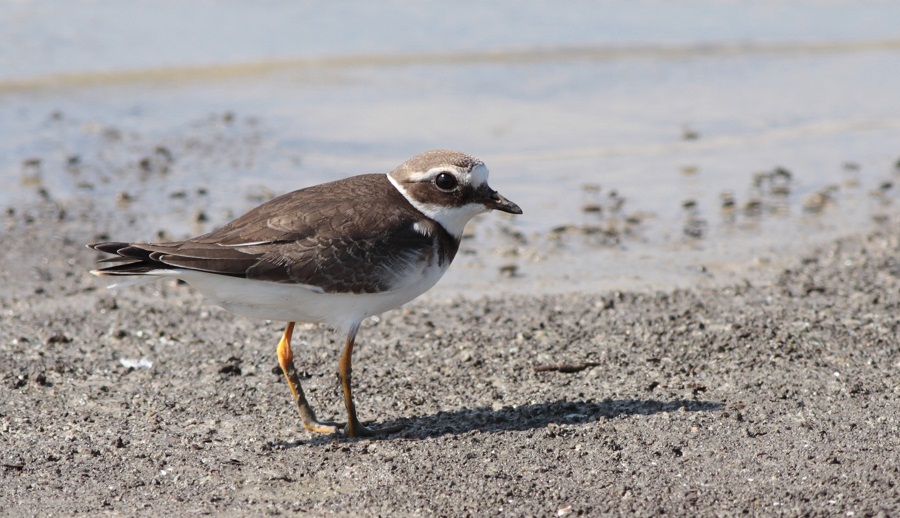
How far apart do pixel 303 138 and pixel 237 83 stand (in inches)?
130

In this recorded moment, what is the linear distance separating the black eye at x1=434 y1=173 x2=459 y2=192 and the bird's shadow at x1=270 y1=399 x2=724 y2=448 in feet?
4.32

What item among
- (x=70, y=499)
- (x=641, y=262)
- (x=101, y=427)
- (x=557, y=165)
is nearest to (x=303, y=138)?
(x=557, y=165)

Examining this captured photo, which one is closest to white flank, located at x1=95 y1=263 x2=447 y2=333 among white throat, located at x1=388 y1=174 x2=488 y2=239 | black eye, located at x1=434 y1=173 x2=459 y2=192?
white throat, located at x1=388 y1=174 x2=488 y2=239

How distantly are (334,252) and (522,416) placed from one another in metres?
1.45

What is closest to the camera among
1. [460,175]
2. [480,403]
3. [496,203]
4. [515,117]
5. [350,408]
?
[350,408]

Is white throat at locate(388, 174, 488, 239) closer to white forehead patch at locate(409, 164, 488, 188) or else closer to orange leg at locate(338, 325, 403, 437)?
white forehead patch at locate(409, 164, 488, 188)

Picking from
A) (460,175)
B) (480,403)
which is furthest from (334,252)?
(480,403)

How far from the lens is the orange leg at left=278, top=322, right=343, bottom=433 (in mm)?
6109

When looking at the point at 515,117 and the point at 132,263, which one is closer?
the point at 132,263

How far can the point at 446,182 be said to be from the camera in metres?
6.18

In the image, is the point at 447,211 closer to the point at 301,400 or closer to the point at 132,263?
the point at 301,400

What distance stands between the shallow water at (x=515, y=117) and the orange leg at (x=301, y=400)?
260 cm

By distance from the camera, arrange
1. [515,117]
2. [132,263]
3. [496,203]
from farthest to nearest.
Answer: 1. [515,117]
2. [496,203]
3. [132,263]

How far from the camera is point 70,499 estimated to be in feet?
17.0
